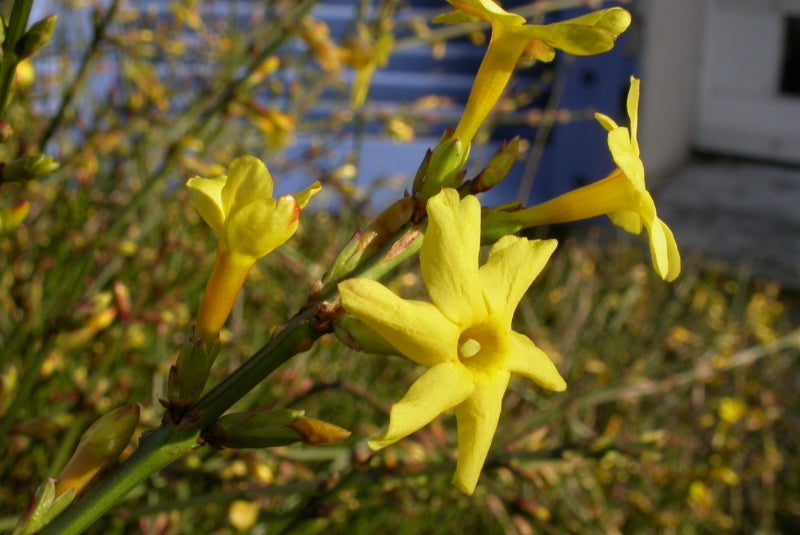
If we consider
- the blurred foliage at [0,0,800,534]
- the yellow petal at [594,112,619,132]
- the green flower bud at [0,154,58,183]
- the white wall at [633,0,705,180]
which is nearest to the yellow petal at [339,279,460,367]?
the yellow petal at [594,112,619,132]

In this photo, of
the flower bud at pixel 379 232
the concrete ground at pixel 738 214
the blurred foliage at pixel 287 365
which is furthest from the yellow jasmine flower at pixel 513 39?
the concrete ground at pixel 738 214

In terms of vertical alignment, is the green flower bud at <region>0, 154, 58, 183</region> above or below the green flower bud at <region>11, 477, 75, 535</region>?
above

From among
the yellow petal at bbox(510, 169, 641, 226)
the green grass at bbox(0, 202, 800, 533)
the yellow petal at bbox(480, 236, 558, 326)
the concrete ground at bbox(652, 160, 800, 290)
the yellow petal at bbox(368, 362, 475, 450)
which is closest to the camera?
the yellow petal at bbox(368, 362, 475, 450)

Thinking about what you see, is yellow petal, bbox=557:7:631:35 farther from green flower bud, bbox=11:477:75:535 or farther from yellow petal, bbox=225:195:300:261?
green flower bud, bbox=11:477:75:535

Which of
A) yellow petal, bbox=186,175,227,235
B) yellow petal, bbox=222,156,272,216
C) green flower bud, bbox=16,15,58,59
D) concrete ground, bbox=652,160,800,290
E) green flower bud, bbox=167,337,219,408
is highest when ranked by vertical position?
green flower bud, bbox=16,15,58,59

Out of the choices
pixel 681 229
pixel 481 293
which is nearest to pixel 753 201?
pixel 681 229

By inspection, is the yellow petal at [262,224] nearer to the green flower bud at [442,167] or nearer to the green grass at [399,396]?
the green flower bud at [442,167]
